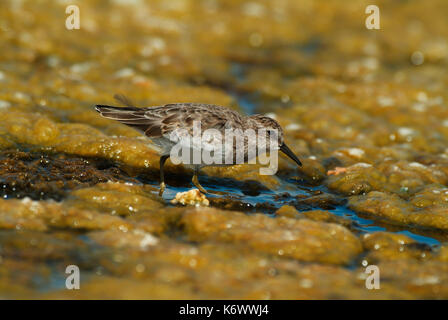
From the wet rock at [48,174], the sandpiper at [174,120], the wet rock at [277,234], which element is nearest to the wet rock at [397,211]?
the wet rock at [277,234]

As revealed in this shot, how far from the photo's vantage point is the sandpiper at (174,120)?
670 cm

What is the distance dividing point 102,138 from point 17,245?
3.00 meters

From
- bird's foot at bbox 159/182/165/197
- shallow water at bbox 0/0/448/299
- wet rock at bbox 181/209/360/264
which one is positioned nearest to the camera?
shallow water at bbox 0/0/448/299

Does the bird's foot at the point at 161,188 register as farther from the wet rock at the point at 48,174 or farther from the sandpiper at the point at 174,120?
A: the wet rock at the point at 48,174

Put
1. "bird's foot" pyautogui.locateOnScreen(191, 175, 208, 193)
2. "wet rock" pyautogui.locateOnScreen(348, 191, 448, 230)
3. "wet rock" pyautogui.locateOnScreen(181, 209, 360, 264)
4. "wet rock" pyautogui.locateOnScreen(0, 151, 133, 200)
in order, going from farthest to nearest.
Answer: "bird's foot" pyautogui.locateOnScreen(191, 175, 208, 193), "wet rock" pyautogui.locateOnScreen(348, 191, 448, 230), "wet rock" pyautogui.locateOnScreen(0, 151, 133, 200), "wet rock" pyautogui.locateOnScreen(181, 209, 360, 264)

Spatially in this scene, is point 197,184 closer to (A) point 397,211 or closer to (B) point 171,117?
(B) point 171,117

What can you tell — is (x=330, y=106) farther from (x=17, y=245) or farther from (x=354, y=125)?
(x=17, y=245)

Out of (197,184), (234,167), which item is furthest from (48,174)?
(234,167)

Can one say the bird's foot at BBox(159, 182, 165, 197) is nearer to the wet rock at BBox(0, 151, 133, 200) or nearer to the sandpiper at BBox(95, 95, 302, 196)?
the sandpiper at BBox(95, 95, 302, 196)

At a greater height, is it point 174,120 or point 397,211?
point 174,120

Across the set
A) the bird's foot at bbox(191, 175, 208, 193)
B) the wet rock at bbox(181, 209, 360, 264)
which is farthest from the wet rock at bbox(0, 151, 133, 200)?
the wet rock at bbox(181, 209, 360, 264)

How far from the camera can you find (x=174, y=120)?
675 cm

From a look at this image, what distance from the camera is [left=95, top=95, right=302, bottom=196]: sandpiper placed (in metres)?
6.70
